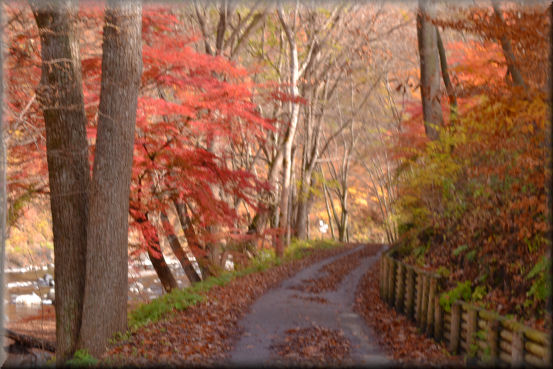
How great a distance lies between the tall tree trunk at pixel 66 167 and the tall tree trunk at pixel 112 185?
1.51 feet

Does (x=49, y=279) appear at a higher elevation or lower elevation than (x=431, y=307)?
lower

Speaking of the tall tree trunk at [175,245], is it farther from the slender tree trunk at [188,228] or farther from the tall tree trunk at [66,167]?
the tall tree trunk at [66,167]

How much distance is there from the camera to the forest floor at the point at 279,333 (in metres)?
8.13

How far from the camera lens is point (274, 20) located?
2434 cm

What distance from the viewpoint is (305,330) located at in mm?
9898

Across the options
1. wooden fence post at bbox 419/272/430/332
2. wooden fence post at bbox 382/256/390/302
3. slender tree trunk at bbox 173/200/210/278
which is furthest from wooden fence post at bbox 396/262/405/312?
slender tree trunk at bbox 173/200/210/278

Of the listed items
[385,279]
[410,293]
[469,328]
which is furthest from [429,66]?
[469,328]

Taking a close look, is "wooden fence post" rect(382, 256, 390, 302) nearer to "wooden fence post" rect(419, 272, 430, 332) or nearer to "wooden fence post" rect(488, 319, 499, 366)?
"wooden fence post" rect(419, 272, 430, 332)

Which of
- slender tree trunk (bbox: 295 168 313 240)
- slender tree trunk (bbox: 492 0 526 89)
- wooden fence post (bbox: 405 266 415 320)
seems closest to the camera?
slender tree trunk (bbox: 492 0 526 89)

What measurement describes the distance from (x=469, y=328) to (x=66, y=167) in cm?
692

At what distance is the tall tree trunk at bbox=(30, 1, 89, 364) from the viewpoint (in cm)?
937

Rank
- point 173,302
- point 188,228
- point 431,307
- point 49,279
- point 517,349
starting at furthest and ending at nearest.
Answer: point 49,279
point 188,228
point 173,302
point 431,307
point 517,349

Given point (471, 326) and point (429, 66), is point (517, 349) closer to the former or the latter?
point (471, 326)

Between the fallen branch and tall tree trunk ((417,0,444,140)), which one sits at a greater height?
tall tree trunk ((417,0,444,140))
